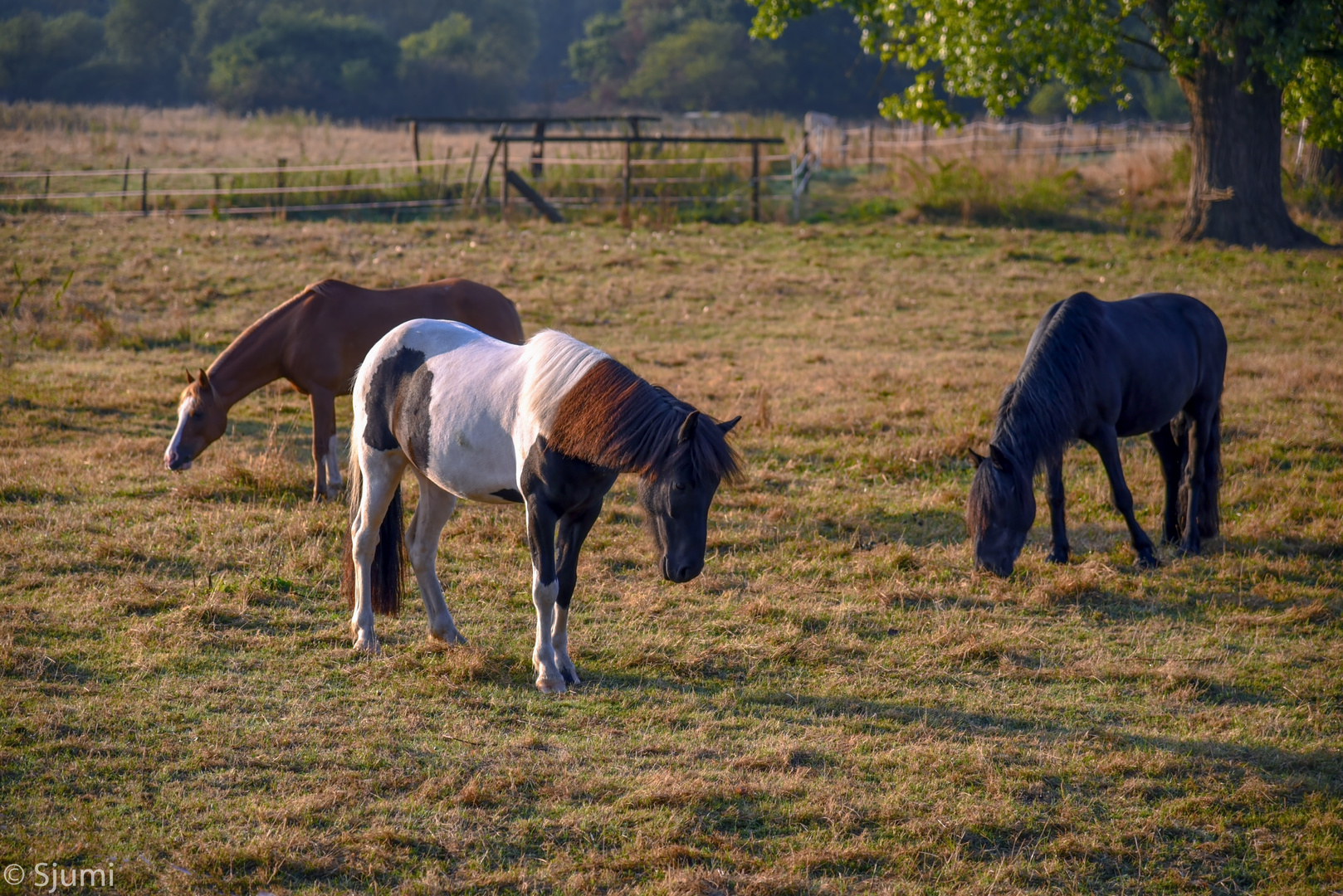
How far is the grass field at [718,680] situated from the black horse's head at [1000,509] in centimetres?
24

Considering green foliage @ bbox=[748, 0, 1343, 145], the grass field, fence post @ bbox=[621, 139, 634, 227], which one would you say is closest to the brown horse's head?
the grass field

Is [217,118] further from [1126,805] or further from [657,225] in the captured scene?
[1126,805]

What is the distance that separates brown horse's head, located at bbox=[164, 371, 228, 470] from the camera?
7.03 m

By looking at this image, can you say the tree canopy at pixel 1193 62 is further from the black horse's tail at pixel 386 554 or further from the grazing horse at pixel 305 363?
the black horse's tail at pixel 386 554

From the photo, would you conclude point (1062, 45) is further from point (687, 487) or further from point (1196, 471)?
point (687, 487)

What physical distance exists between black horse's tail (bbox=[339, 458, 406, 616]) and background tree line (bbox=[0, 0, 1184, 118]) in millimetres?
44812

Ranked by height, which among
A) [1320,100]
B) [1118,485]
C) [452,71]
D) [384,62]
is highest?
[384,62]

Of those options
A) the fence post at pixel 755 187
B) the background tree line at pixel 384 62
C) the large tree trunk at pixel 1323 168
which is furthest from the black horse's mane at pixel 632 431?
the background tree line at pixel 384 62

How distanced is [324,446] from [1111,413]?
506 cm

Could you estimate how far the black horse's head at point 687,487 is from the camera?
405 centimetres

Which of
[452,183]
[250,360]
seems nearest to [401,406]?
[250,360]

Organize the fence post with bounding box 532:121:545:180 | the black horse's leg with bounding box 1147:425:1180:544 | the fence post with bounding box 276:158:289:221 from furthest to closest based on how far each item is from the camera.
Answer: the fence post with bounding box 532:121:545:180 → the fence post with bounding box 276:158:289:221 → the black horse's leg with bounding box 1147:425:1180:544

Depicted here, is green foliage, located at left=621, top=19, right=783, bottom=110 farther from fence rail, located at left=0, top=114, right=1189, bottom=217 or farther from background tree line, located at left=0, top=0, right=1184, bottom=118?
fence rail, located at left=0, top=114, right=1189, bottom=217

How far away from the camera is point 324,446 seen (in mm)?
7203
